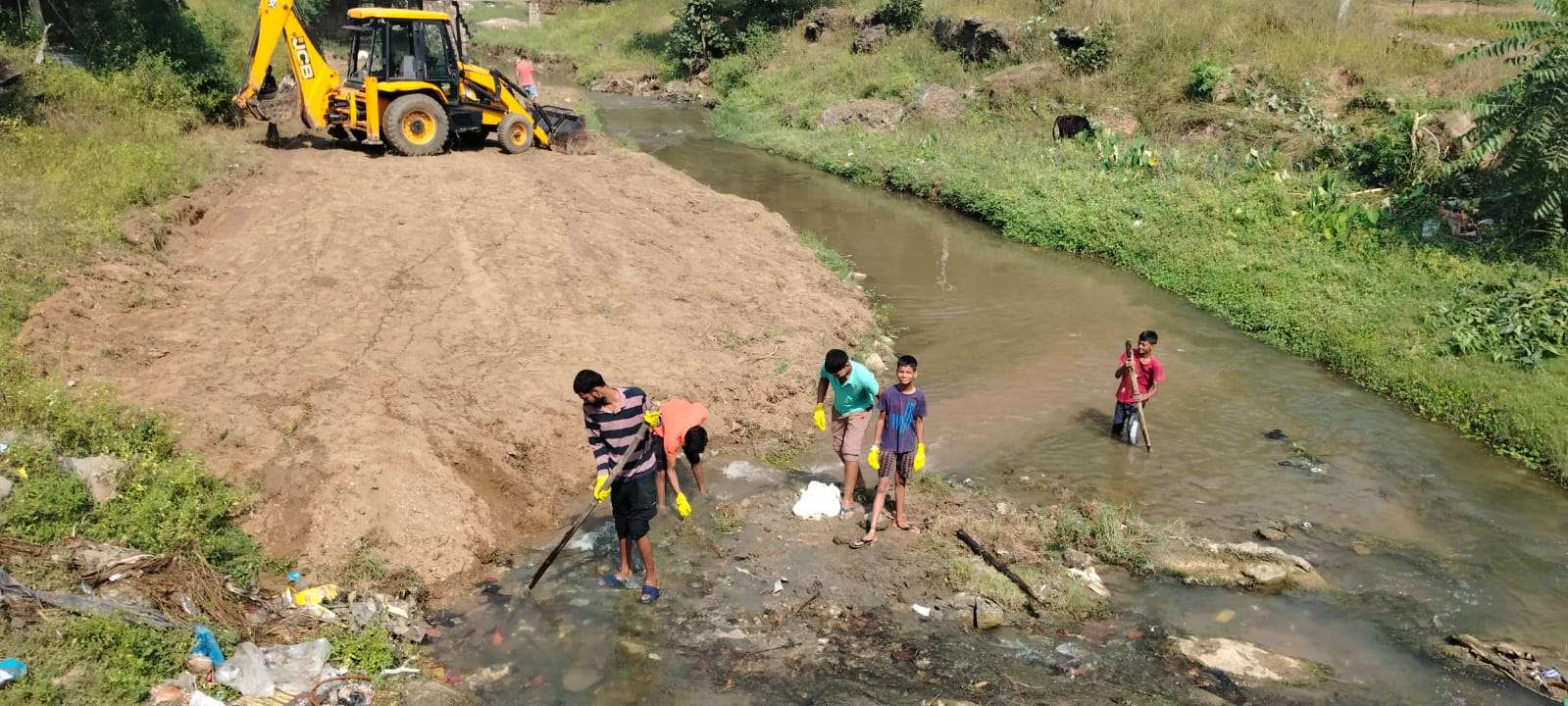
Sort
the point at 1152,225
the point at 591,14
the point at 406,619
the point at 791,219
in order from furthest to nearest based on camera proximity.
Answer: the point at 591,14, the point at 791,219, the point at 1152,225, the point at 406,619

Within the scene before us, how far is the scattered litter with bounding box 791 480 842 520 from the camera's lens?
7691mm

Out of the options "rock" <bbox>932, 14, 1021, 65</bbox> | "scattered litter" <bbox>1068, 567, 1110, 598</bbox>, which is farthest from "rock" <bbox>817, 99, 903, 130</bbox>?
"scattered litter" <bbox>1068, 567, 1110, 598</bbox>

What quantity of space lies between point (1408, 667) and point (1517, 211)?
993 centimetres

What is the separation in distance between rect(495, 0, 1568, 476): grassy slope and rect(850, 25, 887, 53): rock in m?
0.79

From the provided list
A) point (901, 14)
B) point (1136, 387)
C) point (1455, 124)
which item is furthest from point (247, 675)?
point (901, 14)

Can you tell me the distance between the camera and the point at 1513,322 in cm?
1120

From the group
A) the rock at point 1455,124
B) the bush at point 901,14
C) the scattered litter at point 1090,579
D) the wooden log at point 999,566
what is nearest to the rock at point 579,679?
the wooden log at point 999,566

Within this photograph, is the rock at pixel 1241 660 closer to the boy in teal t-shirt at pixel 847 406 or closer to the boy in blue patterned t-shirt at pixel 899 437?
the boy in blue patterned t-shirt at pixel 899 437

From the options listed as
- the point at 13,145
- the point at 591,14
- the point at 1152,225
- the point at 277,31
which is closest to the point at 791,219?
the point at 1152,225

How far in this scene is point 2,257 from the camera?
28.3 ft

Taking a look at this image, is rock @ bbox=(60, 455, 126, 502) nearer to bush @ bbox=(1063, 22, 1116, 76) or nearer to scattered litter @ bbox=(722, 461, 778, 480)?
scattered litter @ bbox=(722, 461, 778, 480)

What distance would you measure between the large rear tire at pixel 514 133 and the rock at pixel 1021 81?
12.4m

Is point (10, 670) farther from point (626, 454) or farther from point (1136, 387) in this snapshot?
point (1136, 387)

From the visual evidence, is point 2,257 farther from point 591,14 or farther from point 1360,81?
point 591,14
